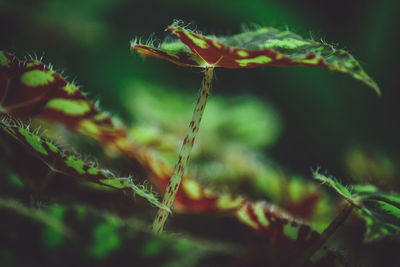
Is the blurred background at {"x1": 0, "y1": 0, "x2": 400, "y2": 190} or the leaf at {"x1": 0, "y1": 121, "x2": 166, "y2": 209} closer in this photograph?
the leaf at {"x1": 0, "y1": 121, "x2": 166, "y2": 209}

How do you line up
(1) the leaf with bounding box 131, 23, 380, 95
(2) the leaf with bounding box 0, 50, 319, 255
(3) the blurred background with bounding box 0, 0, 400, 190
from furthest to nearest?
(3) the blurred background with bounding box 0, 0, 400, 190, (2) the leaf with bounding box 0, 50, 319, 255, (1) the leaf with bounding box 131, 23, 380, 95

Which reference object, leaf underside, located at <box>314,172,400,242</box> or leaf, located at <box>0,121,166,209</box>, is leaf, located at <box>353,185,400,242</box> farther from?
leaf, located at <box>0,121,166,209</box>

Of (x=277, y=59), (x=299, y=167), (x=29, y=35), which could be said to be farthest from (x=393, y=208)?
(x=29, y=35)

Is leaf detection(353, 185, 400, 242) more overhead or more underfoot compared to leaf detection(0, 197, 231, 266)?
more overhead

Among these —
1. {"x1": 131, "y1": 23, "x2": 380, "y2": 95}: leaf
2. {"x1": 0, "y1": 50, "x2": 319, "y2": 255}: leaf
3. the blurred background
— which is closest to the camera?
{"x1": 131, "y1": 23, "x2": 380, "y2": 95}: leaf

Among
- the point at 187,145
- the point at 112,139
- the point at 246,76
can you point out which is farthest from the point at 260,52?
the point at 246,76

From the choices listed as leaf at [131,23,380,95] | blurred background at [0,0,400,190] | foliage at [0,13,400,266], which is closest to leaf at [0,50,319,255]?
foliage at [0,13,400,266]

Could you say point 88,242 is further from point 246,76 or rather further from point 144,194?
point 246,76

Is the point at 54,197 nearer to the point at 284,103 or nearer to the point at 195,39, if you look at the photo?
the point at 195,39

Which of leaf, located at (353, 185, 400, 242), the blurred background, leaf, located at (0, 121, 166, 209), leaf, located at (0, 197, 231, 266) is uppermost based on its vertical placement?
the blurred background
